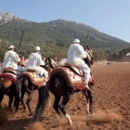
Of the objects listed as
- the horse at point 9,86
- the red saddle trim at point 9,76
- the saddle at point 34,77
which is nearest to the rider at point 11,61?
the saddle at point 34,77

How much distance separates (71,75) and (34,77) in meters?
2.55

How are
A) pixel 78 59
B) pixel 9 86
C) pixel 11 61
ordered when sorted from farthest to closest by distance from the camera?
pixel 11 61, pixel 9 86, pixel 78 59

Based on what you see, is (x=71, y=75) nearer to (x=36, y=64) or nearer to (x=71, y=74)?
(x=71, y=74)

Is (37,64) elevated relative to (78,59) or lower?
lower

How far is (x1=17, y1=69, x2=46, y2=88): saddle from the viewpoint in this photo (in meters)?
11.5

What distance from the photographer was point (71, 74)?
31.4 feet

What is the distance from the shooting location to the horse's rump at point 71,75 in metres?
9.38

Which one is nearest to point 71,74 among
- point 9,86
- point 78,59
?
point 78,59

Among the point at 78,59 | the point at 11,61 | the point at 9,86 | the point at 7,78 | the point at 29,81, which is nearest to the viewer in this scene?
the point at 78,59

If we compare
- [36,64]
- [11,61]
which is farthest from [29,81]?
[11,61]

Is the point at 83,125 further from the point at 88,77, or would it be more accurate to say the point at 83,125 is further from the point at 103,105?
the point at 103,105

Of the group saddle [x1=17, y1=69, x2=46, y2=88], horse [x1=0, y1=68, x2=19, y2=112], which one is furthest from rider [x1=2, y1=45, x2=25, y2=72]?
horse [x1=0, y1=68, x2=19, y2=112]

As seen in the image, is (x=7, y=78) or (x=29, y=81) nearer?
(x=7, y=78)

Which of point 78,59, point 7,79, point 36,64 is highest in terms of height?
point 78,59
